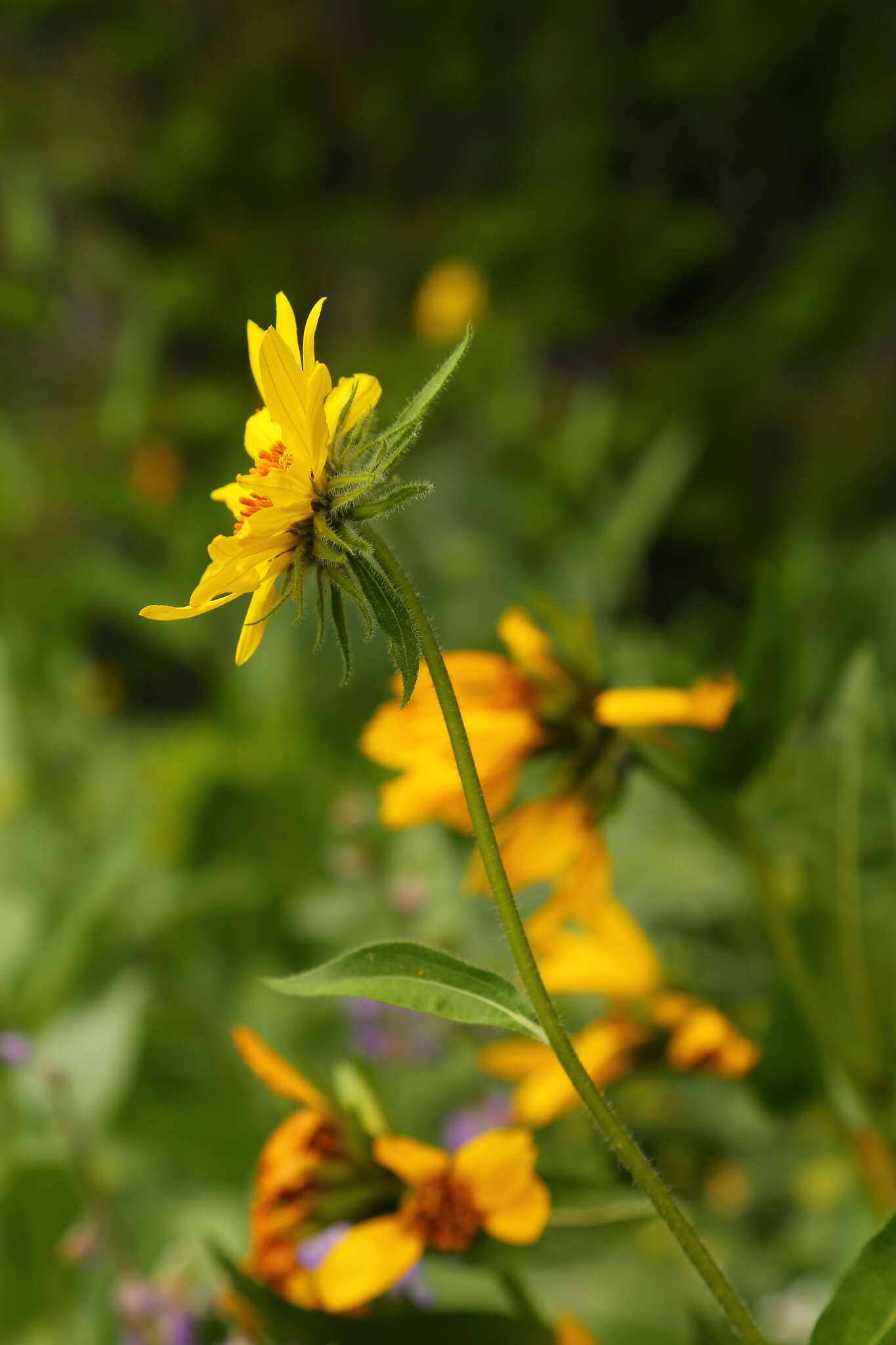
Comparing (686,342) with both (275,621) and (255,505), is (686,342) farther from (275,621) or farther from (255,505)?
(255,505)

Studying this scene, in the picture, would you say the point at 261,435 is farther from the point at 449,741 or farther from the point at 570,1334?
the point at 570,1334

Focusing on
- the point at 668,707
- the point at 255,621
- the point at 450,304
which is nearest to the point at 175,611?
the point at 255,621

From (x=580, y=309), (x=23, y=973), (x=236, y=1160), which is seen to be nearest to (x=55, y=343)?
(x=580, y=309)

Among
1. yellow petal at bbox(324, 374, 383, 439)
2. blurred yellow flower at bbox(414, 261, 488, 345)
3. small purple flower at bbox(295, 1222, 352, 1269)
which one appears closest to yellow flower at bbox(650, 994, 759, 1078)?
small purple flower at bbox(295, 1222, 352, 1269)

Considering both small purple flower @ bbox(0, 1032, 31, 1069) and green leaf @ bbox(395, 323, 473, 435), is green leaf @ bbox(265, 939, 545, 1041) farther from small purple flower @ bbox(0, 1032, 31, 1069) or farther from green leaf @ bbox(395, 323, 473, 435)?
small purple flower @ bbox(0, 1032, 31, 1069)

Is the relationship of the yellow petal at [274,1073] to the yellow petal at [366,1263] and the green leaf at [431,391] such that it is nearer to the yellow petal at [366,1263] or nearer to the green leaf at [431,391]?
the yellow petal at [366,1263]

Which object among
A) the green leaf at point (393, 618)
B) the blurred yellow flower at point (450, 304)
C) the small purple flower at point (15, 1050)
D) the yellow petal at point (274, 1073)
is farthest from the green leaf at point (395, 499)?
the blurred yellow flower at point (450, 304)
